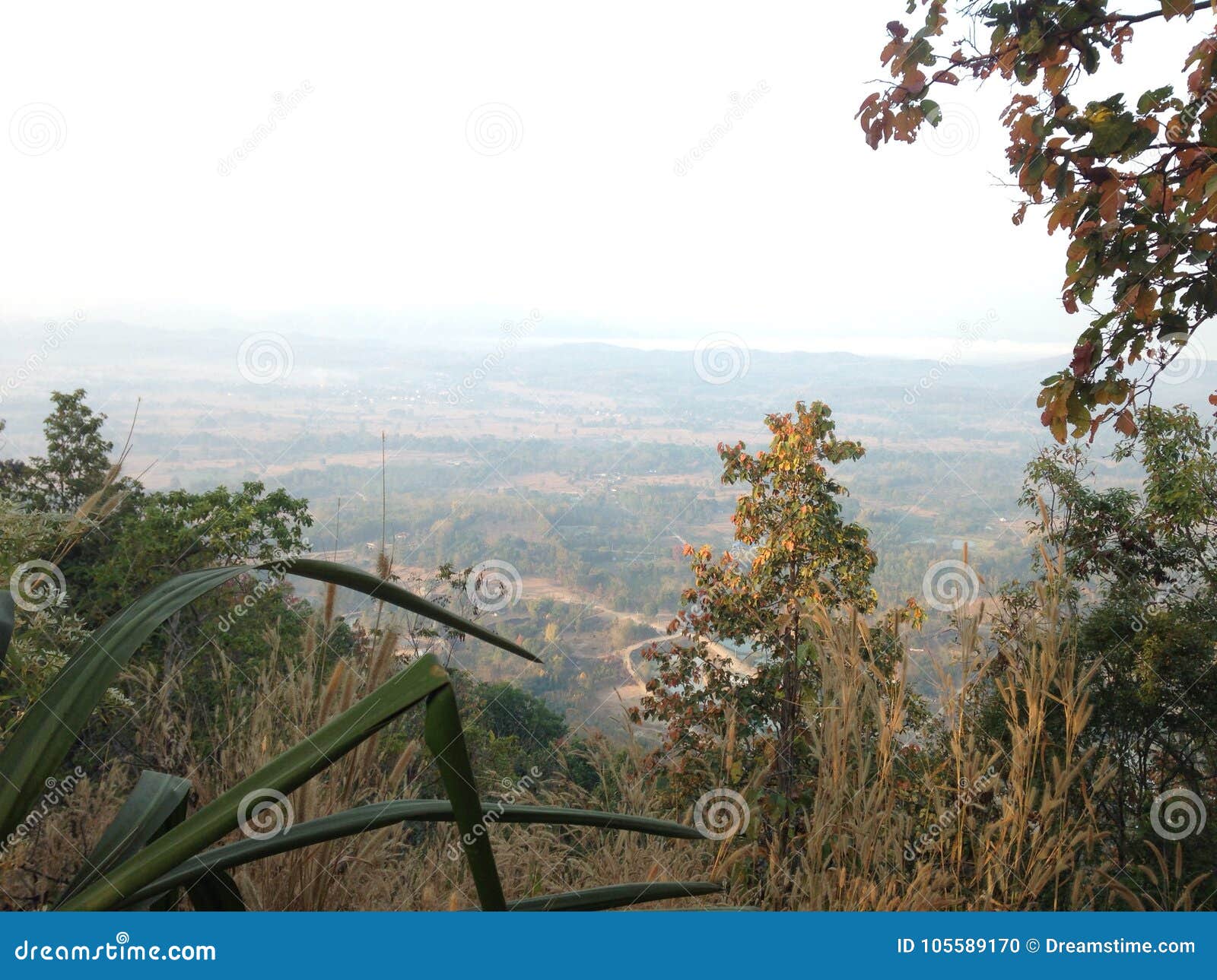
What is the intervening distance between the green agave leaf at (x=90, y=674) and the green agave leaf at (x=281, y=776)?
0.14m

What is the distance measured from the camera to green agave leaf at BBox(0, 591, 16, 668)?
675mm

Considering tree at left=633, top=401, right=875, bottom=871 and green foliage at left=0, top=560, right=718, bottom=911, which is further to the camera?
tree at left=633, top=401, right=875, bottom=871

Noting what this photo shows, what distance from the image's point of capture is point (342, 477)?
10305 mm

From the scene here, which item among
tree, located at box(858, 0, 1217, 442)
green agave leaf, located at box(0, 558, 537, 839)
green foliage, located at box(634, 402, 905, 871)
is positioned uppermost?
tree, located at box(858, 0, 1217, 442)

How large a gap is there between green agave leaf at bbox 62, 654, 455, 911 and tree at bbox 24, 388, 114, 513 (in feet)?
13.2

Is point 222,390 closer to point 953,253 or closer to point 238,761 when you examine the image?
point 953,253

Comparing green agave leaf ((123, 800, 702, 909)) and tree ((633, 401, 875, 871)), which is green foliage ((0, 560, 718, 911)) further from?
tree ((633, 401, 875, 871))

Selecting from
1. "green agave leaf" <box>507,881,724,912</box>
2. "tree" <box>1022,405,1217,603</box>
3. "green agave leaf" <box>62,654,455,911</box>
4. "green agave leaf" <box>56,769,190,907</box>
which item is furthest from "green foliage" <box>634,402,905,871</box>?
"green agave leaf" <box>62,654,455,911</box>

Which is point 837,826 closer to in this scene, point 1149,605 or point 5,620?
point 5,620

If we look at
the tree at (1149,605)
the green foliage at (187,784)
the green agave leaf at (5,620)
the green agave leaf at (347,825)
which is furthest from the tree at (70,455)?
the tree at (1149,605)

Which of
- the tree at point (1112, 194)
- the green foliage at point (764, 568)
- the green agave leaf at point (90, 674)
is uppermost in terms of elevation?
the tree at point (1112, 194)

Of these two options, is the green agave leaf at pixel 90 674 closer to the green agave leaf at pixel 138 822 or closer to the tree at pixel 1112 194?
the green agave leaf at pixel 138 822

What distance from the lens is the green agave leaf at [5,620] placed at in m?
0.67

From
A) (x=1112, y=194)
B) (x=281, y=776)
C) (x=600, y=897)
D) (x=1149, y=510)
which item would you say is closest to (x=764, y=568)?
(x=1149, y=510)
